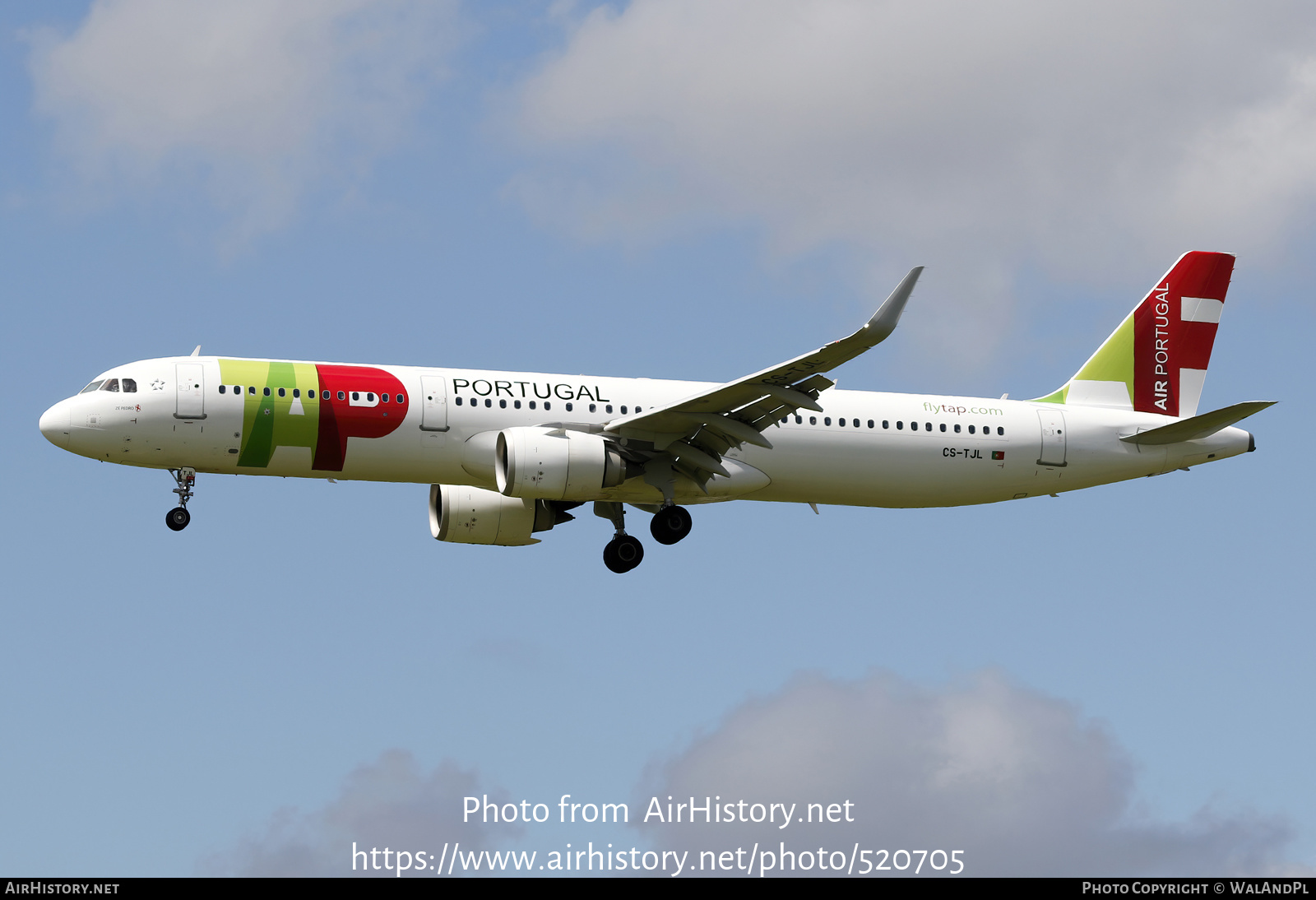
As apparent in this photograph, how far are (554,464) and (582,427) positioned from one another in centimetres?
178

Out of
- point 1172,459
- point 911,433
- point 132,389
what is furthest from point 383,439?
point 1172,459

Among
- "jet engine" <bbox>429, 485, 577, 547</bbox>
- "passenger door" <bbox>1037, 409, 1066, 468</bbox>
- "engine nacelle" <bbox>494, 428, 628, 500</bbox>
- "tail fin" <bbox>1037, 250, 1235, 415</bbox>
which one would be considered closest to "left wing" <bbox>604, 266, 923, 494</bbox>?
"engine nacelle" <bbox>494, 428, 628, 500</bbox>

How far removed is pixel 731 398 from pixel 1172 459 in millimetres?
12985

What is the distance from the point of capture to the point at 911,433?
43.9 m

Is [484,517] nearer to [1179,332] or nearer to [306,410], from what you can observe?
[306,410]

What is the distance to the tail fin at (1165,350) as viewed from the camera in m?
47.7

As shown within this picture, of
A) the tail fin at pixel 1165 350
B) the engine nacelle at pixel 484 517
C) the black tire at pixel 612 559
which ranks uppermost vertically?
the tail fin at pixel 1165 350

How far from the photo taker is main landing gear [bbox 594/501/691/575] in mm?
42938

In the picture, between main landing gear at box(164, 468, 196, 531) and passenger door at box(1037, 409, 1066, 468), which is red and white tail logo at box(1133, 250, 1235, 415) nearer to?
passenger door at box(1037, 409, 1066, 468)

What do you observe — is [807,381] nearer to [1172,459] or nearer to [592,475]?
[592,475]

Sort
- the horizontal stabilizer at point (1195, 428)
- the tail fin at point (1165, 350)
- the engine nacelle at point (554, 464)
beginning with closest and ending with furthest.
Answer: the engine nacelle at point (554, 464)
the horizontal stabilizer at point (1195, 428)
the tail fin at point (1165, 350)

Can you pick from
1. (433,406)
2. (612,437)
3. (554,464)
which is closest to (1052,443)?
(612,437)

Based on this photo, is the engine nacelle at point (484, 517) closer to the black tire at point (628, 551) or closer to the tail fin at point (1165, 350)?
the black tire at point (628, 551)

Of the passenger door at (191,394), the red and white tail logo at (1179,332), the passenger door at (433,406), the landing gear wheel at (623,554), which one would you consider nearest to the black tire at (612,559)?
the landing gear wheel at (623,554)
